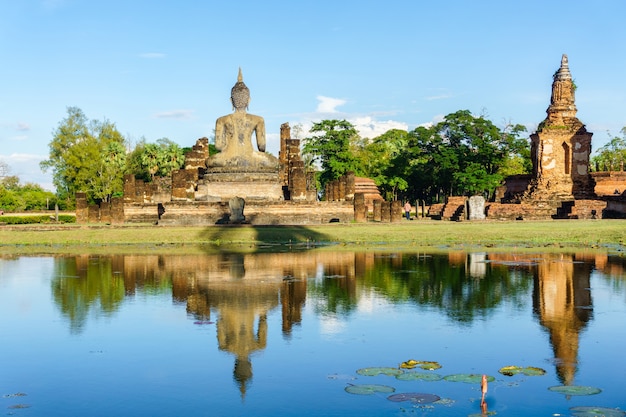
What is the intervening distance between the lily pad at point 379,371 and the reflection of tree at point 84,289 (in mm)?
3972

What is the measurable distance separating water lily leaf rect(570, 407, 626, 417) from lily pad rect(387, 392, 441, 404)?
3.60 ft

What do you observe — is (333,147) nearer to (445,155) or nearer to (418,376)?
(445,155)

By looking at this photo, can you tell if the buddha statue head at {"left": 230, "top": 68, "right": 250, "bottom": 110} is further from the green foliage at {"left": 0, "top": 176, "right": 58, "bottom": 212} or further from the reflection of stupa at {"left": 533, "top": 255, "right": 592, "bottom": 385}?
the green foliage at {"left": 0, "top": 176, "right": 58, "bottom": 212}

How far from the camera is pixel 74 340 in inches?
342

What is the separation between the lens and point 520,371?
7070 mm

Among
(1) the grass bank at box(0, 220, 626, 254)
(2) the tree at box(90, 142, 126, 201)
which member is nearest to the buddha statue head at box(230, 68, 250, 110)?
(1) the grass bank at box(0, 220, 626, 254)

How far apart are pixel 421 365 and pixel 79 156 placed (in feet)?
209

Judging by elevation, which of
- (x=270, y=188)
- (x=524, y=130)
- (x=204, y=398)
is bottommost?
(x=204, y=398)

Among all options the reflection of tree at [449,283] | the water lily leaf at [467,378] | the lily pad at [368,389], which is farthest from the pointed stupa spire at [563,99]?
the lily pad at [368,389]

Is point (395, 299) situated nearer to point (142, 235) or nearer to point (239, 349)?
point (239, 349)

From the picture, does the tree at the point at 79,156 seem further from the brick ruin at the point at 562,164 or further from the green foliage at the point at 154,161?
the brick ruin at the point at 562,164

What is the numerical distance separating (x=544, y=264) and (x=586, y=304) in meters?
5.26

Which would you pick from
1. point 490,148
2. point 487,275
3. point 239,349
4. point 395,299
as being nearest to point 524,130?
point 490,148

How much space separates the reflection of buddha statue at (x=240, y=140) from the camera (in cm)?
3541
